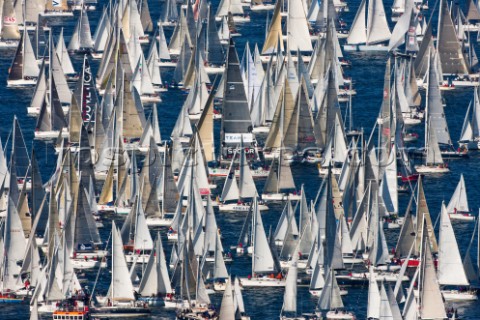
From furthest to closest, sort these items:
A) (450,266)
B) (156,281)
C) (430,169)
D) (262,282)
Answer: (430,169)
(262,282)
(450,266)
(156,281)

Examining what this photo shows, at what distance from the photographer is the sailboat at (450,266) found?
553 feet

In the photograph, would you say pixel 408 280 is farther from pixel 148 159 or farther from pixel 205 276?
pixel 148 159

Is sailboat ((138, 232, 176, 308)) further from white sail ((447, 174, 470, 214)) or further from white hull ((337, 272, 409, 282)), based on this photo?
white sail ((447, 174, 470, 214))

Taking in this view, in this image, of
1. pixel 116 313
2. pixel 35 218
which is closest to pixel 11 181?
pixel 35 218

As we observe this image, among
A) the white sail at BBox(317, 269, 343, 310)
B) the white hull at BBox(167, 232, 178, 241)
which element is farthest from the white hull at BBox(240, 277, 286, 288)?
the white hull at BBox(167, 232, 178, 241)

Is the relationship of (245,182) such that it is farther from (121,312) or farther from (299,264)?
(121,312)

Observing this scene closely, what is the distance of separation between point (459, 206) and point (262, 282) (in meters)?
21.4

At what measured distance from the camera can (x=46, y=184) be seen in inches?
7431

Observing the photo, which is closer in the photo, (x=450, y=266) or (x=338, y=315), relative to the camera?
(x=338, y=315)

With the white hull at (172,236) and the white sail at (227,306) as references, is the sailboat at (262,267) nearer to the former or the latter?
the white hull at (172,236)

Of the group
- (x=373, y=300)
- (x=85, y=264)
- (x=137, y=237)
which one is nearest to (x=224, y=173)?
(x=137, y=237)

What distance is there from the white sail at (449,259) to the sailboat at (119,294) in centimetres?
1978

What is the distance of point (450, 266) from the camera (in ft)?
555

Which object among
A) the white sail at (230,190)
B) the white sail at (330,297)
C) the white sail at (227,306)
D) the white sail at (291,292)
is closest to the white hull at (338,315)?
the white sail at (330,297)
